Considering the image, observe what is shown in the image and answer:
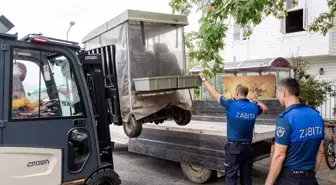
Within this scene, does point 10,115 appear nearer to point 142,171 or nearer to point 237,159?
point 237,159

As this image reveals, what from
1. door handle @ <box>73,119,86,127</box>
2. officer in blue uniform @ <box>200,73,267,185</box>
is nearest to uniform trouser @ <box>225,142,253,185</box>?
officer in blue uniform @ <box>200,73,267,185</box>

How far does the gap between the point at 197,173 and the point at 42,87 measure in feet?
10.9

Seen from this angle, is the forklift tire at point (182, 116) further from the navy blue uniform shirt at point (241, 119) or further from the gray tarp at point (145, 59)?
the navy blue uniform shirt at point (241, 119)

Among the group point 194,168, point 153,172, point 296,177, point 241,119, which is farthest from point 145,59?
point 153,172

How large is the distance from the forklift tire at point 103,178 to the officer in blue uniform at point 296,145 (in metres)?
2.27

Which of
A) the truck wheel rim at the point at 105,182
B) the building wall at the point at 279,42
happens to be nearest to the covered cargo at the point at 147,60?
the truck wheel rim at the point at 105,182

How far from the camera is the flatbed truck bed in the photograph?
5.19 m

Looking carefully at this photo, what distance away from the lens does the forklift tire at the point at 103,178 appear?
4.09 m

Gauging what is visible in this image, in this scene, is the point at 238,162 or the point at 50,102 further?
the point at 238,162

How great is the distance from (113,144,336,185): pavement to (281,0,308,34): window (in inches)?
275

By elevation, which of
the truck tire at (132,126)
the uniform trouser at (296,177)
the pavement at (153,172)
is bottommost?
the pavement at (153,172)

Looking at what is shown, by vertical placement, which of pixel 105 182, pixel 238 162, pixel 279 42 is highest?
pixel 279 42

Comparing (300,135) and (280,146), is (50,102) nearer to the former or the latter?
(280,146)

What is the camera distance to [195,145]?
18.2 feet
